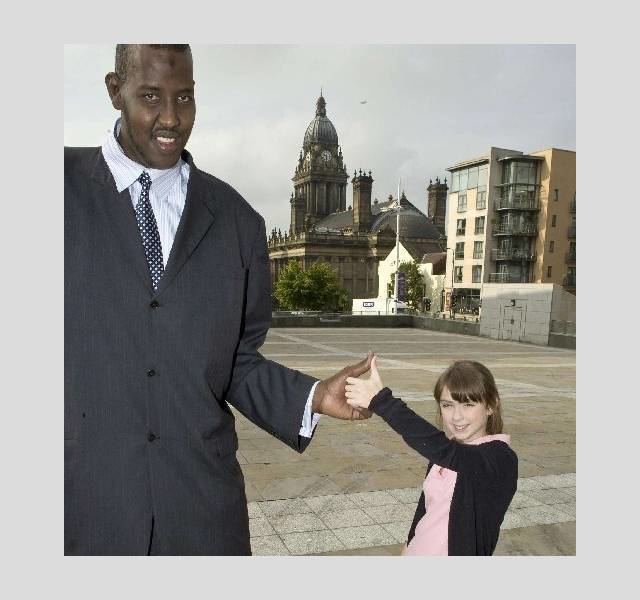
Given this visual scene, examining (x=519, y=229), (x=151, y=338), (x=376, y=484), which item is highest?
(x=519, y=229)

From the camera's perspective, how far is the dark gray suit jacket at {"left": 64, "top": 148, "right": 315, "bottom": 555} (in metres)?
1.77

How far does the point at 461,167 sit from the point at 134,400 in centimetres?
4183

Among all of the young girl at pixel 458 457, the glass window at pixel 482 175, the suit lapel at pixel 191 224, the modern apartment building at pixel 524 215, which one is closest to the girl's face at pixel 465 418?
the young girl at pixel 458 457

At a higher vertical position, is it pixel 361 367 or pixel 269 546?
pixel 361 367

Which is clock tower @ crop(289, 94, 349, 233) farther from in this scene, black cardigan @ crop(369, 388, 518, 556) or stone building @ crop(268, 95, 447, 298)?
black cardigan @ crop(369, 388, 518, 556)

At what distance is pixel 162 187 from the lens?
1.96m

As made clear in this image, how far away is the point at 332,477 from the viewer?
5621 mm

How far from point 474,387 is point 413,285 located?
5305 cm

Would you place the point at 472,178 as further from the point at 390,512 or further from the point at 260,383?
the point at 260,383

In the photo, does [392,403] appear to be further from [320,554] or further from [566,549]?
[566,549]

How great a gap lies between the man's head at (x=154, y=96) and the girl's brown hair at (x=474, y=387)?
1284 millimetres

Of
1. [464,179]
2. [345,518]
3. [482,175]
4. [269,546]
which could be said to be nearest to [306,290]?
[464,179]

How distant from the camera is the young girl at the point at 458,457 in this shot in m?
2.02
